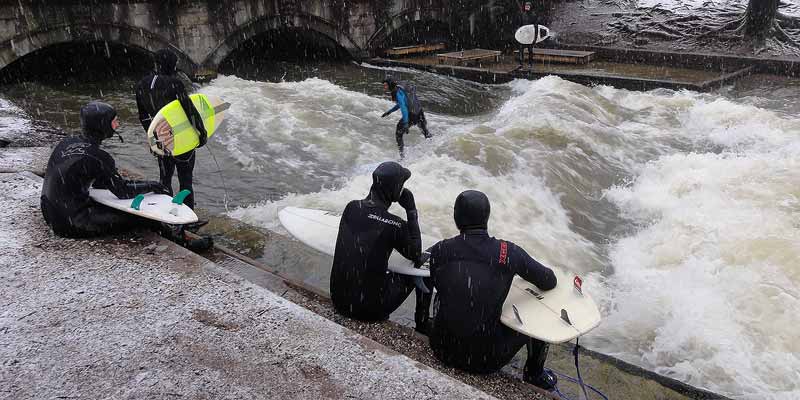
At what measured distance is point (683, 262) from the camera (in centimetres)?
634

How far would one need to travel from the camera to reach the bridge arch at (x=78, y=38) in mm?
13190

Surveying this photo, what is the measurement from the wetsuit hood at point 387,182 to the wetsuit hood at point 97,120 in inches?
100

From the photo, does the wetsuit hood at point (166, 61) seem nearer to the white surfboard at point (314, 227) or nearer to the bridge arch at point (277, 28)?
the white surfboard at point (314, 227)

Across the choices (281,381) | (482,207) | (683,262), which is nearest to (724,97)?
(683,262)

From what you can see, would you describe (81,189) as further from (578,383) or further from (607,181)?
(607,181)

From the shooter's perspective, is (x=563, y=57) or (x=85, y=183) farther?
(x=563, y=57)

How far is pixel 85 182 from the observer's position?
4.46m

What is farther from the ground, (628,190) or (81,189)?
(81,189)

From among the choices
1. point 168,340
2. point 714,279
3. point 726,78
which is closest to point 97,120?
point 168,340

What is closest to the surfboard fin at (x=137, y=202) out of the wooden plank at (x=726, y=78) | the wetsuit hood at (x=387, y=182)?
the wetsuit hood at (x=387, y=182)

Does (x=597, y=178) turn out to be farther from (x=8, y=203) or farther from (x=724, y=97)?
(x=8, y=203)

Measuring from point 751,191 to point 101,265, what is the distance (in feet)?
28.4

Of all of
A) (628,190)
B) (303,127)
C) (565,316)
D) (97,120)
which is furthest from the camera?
(303,127)

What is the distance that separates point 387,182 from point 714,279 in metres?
4.40
